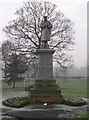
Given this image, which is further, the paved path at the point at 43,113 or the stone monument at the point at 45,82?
the stone monument at the point at 45,82

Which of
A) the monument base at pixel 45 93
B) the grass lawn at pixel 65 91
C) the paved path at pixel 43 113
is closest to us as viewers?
the paved path at pixel 43 113

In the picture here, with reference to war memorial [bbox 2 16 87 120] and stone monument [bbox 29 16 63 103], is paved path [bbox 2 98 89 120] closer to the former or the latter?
war memorial [bbox 2 16 87 120]

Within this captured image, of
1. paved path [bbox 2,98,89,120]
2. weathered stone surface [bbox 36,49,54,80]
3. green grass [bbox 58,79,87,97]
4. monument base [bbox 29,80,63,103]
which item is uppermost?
weathered stone surface [bbox 36,49,54,80]

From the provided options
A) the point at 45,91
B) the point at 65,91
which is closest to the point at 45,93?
the point at 45,91

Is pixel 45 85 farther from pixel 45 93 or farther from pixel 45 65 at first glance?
pixel 45 65

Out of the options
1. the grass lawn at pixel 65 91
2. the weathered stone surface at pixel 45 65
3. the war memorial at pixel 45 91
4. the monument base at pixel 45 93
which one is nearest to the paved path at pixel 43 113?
the war memorial at pixel 45 91

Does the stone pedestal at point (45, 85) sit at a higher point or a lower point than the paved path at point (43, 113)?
higher

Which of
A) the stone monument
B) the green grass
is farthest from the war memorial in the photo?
the green grass

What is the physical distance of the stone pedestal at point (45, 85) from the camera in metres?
18.8

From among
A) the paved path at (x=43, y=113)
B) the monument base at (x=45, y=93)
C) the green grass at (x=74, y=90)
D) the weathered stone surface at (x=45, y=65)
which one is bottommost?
the green grass at (x=74, y=90)

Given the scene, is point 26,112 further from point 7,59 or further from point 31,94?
point 7,59

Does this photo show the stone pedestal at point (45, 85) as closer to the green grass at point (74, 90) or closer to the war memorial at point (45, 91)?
the war memorial at point (45, 91)

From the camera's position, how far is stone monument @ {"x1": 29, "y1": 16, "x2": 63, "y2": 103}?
18828mm

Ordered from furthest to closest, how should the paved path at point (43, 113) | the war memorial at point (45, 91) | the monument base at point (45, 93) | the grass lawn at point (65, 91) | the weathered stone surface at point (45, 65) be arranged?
the grass lawn at point (65, 91) → the weathered stone surface at point (45, 65) → the monument base at point (45, 93) → the war memorial at point (45, 91) → the paved path at point (43, 113)
